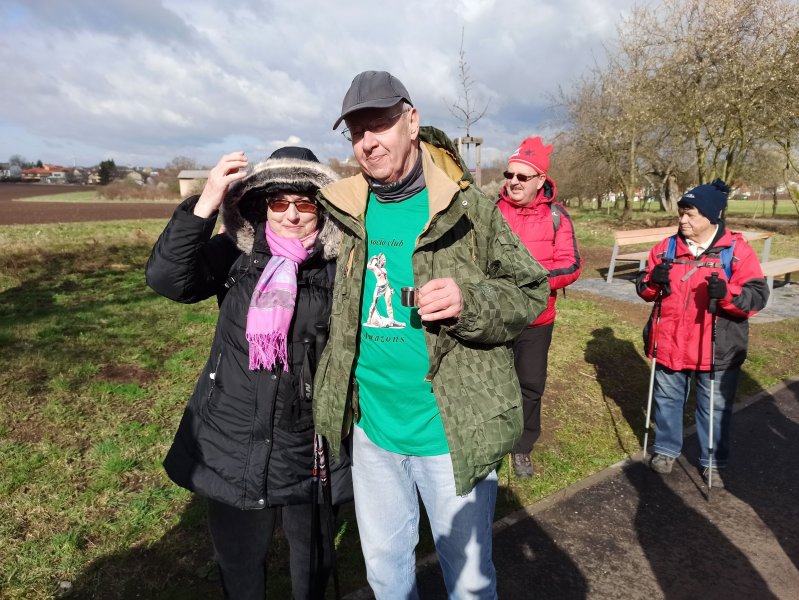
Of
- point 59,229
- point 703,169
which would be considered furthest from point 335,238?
point 703,169

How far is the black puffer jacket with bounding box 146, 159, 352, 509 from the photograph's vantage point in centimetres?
217

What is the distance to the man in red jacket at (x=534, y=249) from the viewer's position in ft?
12.8

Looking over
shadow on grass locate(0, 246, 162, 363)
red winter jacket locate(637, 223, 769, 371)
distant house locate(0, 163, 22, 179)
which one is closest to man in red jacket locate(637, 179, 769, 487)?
red winter jacket locate(637, 223, 769, 371)

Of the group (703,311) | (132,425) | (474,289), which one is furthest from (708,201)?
(132,425)

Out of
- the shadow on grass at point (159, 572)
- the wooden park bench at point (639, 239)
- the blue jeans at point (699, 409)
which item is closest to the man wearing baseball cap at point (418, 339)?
the shadow on grass at point (159, 572)

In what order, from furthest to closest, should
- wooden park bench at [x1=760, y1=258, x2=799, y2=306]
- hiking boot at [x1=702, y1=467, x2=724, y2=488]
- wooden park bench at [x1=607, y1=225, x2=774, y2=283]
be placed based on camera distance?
wooden park bench at [x1=607, y1=225, x2=774, y2=283] < wooden park bench at [x1=760, y1=258, x2=799, y2=306] < hiking boot at [x1=702, y1=467, x2=724, y2=488]

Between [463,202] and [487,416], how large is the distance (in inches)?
30.8

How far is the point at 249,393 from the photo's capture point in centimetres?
218

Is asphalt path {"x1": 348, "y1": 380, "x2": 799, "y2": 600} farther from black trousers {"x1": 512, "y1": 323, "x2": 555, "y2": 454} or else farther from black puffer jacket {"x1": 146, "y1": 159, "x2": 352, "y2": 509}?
black puffer jacket {"x1": 146, "y1": 159, "x2": 352, "y2": 509}

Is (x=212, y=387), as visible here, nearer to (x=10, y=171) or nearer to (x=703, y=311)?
(x=703, y=311)

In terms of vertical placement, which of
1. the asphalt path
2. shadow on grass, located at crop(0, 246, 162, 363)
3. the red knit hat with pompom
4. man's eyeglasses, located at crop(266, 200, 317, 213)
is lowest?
the asphalt path

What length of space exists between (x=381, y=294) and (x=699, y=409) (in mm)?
3242

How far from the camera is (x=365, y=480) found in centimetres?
218

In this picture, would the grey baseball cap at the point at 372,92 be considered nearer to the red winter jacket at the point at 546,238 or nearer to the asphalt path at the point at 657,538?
the red winter jacket at the point at 546,238
